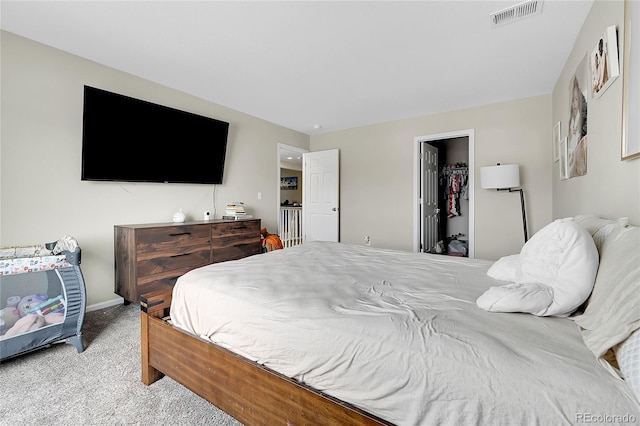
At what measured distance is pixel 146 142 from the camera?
9.91ft

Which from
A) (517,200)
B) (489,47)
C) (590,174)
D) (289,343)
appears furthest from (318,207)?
(289,343)

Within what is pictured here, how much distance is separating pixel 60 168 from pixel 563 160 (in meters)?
4.78

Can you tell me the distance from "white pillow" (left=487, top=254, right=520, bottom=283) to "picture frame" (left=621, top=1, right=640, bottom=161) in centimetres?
71

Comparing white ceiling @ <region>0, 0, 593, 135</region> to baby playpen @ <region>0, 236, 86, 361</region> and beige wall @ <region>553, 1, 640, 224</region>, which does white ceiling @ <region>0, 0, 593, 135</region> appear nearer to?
beige wall @ <region>553, 1, 640, 224</region>

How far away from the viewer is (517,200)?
145 inches

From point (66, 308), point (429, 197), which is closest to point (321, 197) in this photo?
point (429, 197)

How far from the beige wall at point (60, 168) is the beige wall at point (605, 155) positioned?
3.78m

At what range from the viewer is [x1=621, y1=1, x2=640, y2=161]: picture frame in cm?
126

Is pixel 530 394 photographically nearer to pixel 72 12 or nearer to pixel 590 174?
pixel 590 174

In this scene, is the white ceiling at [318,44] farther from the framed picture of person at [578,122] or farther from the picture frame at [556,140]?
the picture frame at [556,140]

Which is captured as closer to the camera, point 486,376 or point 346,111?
point 486,376

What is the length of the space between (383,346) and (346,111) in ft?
12.5

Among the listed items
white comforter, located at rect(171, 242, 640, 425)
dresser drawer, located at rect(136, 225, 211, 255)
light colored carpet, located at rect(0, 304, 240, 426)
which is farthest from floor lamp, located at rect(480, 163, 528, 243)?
light colored carpet, located at rect(0, 304, 240, 426)

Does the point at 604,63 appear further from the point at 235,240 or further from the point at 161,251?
the point at 161,251
